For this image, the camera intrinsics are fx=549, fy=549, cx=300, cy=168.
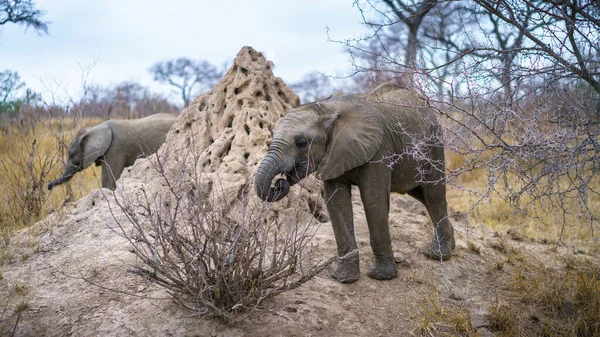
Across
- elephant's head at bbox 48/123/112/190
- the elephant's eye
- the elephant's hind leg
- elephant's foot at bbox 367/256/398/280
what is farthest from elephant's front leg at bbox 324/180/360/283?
elephant's head at bbox 48/123/112/190

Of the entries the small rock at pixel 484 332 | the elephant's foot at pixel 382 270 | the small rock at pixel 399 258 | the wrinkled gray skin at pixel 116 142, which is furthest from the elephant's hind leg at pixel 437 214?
the wrinkled gray skin at pixel 116 142

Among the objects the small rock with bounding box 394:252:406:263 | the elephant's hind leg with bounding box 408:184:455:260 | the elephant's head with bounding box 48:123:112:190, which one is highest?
the elephant's head with bounding box 48:123:112:190

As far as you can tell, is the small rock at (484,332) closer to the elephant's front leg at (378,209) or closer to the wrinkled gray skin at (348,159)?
the wrinkled gray skin at (348,159)

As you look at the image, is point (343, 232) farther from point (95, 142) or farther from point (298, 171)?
point (95, 142)

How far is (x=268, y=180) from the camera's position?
→ 3914mm

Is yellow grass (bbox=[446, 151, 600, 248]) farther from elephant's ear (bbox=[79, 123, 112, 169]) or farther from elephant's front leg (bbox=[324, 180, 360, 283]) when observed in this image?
elephant's ear (bbox=[79, 123, 112, 169])

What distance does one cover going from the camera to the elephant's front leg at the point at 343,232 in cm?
438

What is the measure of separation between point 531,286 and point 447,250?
92cm

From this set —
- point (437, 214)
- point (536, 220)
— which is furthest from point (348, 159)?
point (536, 220)

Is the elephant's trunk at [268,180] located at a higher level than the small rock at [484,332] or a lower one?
higher

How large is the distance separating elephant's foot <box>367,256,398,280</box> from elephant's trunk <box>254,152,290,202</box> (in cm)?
110

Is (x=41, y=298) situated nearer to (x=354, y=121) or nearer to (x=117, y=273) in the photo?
(x=117, y=273)

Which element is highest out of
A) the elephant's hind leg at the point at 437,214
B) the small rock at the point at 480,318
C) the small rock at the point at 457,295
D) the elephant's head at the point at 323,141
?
the elephant's head at the point at 323,141

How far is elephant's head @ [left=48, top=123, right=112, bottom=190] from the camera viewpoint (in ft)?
30.2
